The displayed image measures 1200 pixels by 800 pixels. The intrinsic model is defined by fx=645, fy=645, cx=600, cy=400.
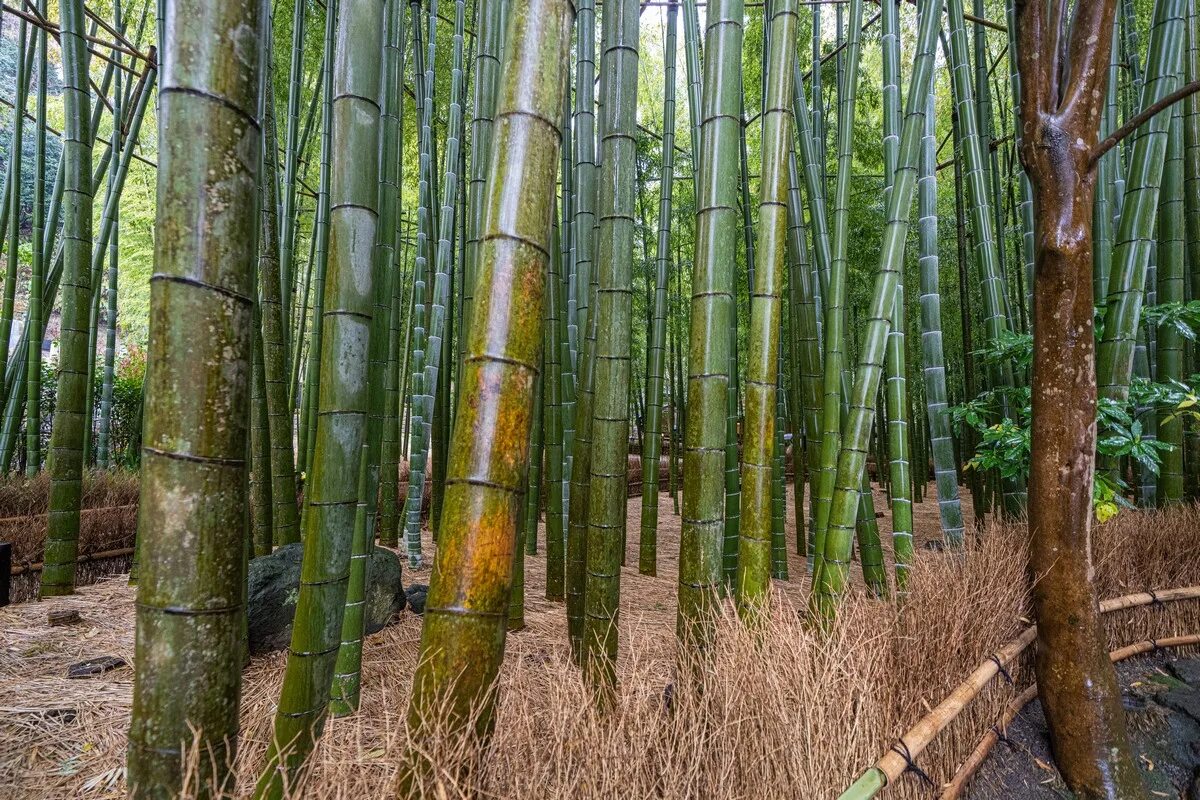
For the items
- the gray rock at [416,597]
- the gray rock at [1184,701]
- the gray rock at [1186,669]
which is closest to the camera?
the gray rock at [1184,701]

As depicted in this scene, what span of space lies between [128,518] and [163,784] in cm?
378

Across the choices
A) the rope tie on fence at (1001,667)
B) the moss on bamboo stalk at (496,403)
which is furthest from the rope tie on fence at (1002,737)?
the moss on bamboo stalk at (496,403)

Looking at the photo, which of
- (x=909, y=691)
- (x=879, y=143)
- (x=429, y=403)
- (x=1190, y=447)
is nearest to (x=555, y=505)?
(x=429, y=403)

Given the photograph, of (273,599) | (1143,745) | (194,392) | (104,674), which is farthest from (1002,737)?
(104,674)

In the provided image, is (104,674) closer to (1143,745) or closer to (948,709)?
(948,709)

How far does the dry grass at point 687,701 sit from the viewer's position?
107 centimetres

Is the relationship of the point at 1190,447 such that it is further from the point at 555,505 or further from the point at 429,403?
the point at 429,403

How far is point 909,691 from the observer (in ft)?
5.31

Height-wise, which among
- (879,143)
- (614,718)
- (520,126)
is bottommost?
(614,718)

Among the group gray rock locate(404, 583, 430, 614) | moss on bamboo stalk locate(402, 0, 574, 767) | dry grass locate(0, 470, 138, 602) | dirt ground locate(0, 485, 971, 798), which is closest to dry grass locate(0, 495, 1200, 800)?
dirt ground locate(0, 485, 971, 798)

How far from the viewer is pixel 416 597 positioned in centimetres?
294

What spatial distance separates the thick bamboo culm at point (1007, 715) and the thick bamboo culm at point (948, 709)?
0.12 meters

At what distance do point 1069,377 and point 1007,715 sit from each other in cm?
99

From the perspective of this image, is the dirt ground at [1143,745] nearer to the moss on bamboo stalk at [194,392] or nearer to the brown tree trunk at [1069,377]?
the brown tree trunk at [1069,377]
